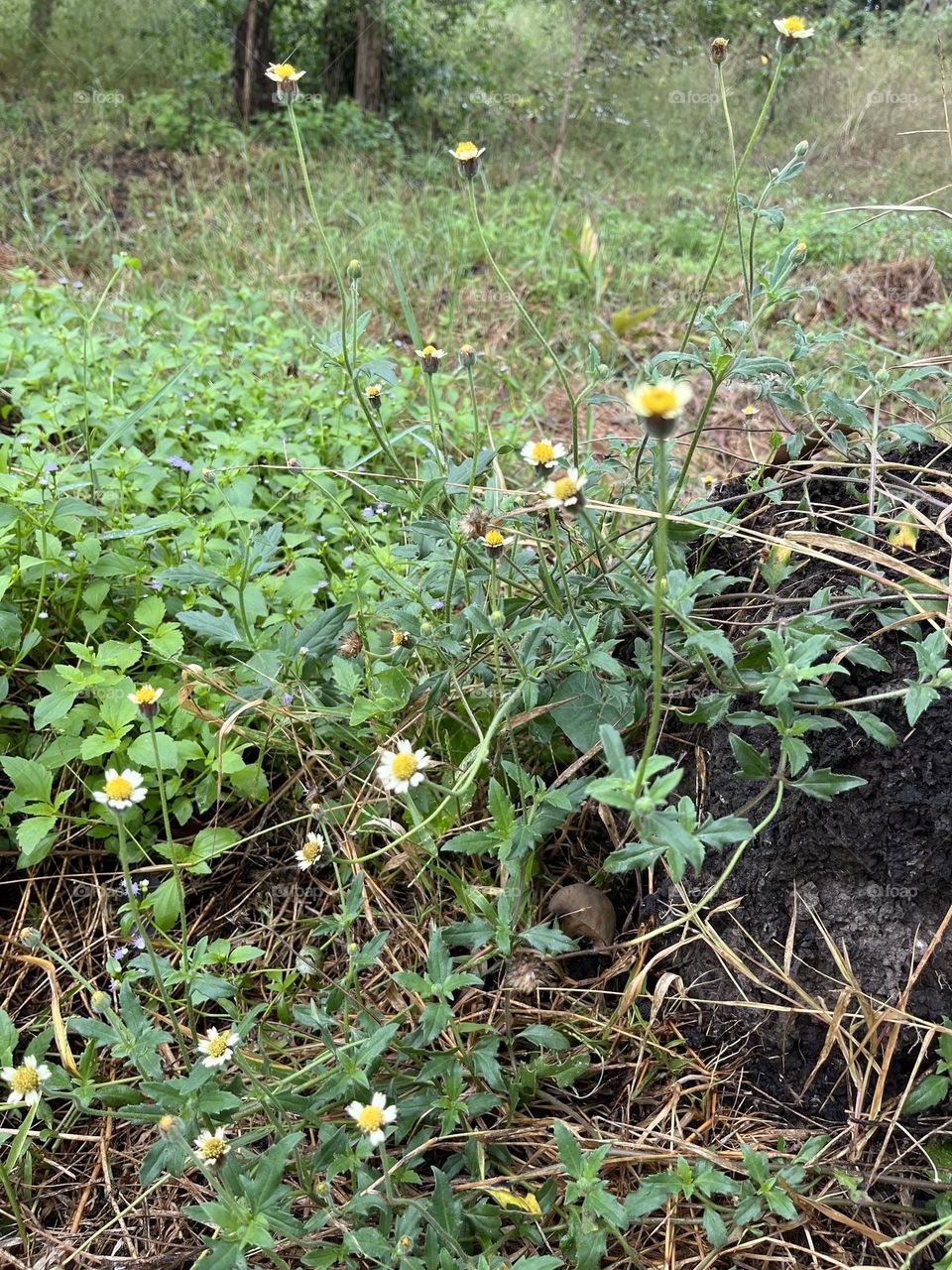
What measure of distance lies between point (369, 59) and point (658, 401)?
675cm

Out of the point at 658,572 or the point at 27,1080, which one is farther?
the point at 27,1080

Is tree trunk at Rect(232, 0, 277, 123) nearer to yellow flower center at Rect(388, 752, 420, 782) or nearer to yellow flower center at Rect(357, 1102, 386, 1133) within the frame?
yellow flower center at Rect(388, 752, 420, 782)

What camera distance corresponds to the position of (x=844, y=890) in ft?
4.17

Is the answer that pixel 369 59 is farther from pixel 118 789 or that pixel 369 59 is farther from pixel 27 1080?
pixel 27 1080

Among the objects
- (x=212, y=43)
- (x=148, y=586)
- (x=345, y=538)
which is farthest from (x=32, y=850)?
(x=212, y=43)

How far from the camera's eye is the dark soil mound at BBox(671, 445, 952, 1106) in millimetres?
1206

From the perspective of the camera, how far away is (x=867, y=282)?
14.6 ft

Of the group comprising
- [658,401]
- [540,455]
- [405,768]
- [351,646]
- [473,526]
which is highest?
[658,401]

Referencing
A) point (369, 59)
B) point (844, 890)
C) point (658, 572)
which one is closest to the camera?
point (658, 572)

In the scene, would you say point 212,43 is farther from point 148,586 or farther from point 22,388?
point 148,586

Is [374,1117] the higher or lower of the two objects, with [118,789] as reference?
lower

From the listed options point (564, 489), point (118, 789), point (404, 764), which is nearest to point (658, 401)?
point (564, 489)

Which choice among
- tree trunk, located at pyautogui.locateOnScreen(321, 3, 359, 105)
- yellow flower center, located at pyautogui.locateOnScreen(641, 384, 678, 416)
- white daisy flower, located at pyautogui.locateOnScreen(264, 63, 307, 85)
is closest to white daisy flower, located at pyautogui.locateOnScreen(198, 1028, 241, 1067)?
yellow flower center, located at pyautogui.locateOnScreen(641, 384, 678, 416)

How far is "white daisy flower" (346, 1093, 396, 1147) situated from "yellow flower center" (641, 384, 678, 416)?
32.4 inches
